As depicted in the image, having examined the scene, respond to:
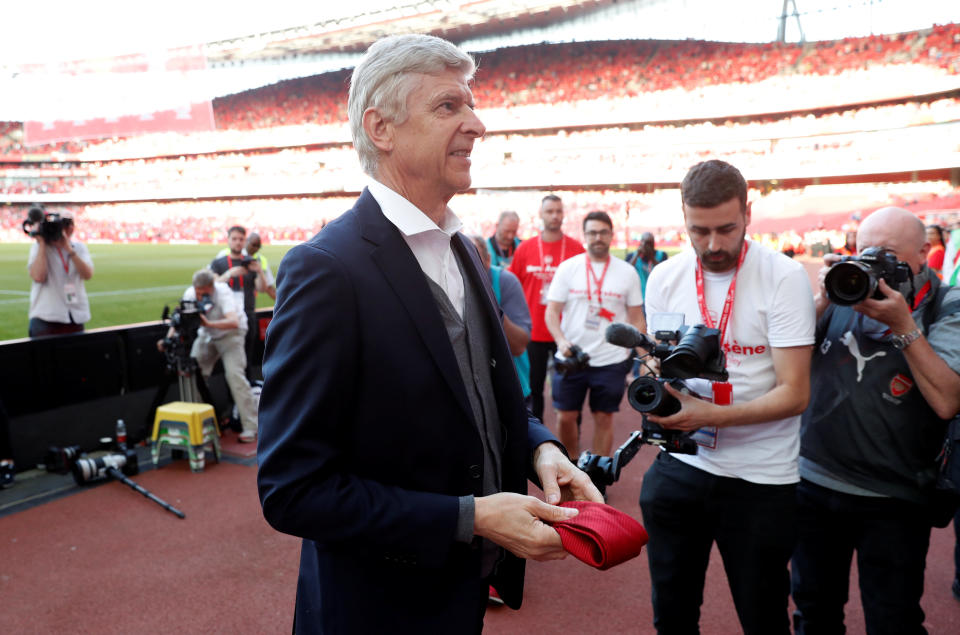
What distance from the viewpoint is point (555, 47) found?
3569 cm

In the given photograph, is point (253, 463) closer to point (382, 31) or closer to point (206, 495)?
point (206, 495)

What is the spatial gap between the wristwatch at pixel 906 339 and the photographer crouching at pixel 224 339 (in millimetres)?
5437

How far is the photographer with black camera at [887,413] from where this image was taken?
6.48ft

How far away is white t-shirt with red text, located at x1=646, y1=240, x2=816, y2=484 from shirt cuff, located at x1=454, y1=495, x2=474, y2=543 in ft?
3.99

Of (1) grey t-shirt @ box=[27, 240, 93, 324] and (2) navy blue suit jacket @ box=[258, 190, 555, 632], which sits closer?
(2) navy blue suit jacket @ box=[258, 190, 555, 632]

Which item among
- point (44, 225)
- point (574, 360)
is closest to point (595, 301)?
point (574, 360)

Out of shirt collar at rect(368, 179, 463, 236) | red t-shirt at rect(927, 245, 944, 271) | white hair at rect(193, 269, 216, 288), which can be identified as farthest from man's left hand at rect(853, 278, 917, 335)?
red t-shirt at rect(927, 245, 944, 271)

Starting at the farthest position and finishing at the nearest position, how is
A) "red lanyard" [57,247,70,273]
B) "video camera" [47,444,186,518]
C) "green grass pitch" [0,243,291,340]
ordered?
"green grass pitch" [0,243,291,340], "red lanyard" [57,247,70,273], "video camera" [47,444,186,518]

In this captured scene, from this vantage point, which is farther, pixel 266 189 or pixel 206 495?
pixel 266 189

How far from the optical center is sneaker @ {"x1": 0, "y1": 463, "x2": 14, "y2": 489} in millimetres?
4793

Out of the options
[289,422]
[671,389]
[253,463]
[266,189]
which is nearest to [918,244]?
[671,389]

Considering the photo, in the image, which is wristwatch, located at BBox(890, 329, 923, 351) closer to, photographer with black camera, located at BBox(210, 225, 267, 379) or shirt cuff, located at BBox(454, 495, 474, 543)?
shirt cuff, located at BBox(454, 495, 474, 543)

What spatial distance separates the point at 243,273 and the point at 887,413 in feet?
21.2

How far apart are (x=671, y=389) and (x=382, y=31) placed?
122 ft
